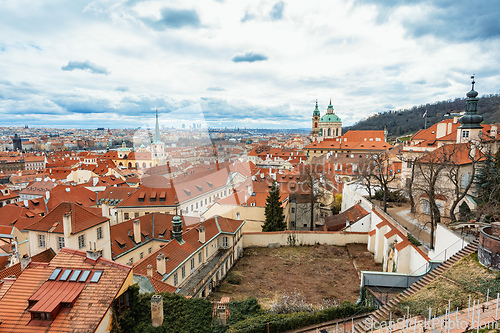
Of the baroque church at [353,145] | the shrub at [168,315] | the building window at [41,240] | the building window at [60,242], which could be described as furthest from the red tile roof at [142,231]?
the baroque church at [353,145]

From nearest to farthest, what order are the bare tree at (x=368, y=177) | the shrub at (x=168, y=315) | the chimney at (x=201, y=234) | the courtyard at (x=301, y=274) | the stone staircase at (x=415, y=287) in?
the shrub at (x=168, y=315) → the stone staircase at (x=415, y=287) → the courtyard at (x=301, y=274) → the chimney at (x=201, y=234) → the bare tree at (x=368, y=177)

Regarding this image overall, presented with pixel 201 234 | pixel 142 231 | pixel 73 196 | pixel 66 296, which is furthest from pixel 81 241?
pixel 73 196

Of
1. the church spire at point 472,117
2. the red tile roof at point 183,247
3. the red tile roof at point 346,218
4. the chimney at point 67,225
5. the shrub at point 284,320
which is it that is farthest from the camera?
the red tile roof at point 346,218

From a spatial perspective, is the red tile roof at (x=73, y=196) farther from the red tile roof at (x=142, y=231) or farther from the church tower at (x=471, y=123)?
the church tower at (x=471, y=123)

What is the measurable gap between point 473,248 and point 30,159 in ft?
385

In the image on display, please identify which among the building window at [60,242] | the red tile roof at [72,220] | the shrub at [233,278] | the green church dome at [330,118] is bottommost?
the shrub at [233,278]

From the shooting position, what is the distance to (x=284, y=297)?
18.5m

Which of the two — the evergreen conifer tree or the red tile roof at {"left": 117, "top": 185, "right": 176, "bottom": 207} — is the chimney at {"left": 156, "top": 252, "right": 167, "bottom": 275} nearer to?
the evergreen conifer tree

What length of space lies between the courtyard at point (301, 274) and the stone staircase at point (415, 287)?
5.18 meters

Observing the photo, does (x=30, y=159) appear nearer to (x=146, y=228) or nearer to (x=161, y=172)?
(x=161, y=172)

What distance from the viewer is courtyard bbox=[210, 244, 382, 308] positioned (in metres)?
19.7

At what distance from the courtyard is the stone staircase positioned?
518 cm

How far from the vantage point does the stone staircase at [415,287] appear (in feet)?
42.4

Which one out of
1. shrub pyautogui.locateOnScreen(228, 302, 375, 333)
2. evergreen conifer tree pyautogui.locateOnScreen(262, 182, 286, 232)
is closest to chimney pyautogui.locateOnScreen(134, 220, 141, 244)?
evergreen conifer tree pyautogui.locateOnScreen(262, 182, 286, 232)
